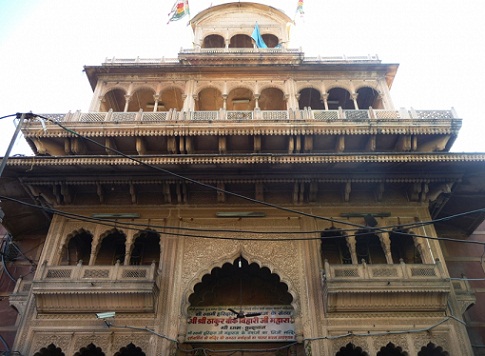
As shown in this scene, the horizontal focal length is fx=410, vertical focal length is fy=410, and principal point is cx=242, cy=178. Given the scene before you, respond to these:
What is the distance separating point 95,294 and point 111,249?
2.19 m

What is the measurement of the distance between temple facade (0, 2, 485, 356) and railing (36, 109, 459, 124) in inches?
2.1

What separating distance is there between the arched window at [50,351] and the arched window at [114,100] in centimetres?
774

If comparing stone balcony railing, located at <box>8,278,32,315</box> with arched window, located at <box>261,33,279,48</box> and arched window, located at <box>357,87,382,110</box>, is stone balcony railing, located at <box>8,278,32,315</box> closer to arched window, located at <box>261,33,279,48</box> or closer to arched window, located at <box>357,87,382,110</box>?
arched window, located at <box>357,87,382,110</box>

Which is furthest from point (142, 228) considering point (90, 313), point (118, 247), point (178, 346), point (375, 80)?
point (375, 80)

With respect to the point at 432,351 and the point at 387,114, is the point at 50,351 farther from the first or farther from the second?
the point at 387,114

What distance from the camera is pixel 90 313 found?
9.38m

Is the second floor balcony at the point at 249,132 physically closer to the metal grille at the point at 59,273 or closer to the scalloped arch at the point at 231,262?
the scalloped arch at the point at 231,262

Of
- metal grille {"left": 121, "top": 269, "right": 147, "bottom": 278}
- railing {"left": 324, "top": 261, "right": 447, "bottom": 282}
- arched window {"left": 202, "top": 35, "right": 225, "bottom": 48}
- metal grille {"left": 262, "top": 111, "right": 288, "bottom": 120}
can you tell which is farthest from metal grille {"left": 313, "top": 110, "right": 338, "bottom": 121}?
arched window {"left": 202, "top": 35, "right": 225, "bottom": 48}

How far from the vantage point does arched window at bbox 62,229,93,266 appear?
1108 cm

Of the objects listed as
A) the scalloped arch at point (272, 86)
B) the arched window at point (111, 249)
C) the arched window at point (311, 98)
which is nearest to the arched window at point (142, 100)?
the scalloped arch at point (272, 86)

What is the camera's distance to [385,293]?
924 centimetres

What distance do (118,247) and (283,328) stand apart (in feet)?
16.5

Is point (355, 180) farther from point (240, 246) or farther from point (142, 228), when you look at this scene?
point (142, 228)

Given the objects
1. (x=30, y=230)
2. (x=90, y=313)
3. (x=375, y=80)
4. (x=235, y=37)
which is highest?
(x=235, y=37)
